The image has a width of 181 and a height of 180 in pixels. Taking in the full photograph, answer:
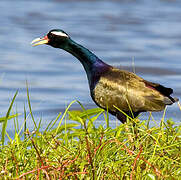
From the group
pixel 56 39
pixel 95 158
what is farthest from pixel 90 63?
pixel 95 158

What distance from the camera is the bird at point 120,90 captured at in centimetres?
771

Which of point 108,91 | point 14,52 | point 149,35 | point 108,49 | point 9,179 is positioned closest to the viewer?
point 9,179

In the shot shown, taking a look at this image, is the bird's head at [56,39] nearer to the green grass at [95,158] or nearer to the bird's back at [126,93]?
the bird's back at [126,93]

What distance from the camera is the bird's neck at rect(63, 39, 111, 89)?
7.97m

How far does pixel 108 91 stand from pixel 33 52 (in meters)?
7.83

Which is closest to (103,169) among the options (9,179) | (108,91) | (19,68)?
(9,179)

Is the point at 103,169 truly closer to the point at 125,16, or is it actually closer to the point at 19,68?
the point at 19,68

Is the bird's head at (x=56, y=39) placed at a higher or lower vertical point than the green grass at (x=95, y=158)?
higher

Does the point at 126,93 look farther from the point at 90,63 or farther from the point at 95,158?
the point at 95,158

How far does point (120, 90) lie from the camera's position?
311 inches

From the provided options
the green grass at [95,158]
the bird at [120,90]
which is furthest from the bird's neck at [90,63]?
the green grass at [95,158]

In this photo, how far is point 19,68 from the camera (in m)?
14.4

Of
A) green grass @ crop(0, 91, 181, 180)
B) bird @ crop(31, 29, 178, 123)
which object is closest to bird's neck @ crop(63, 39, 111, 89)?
bird @ crop(31, 29, 178, 123)

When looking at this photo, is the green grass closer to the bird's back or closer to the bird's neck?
the bird's back
